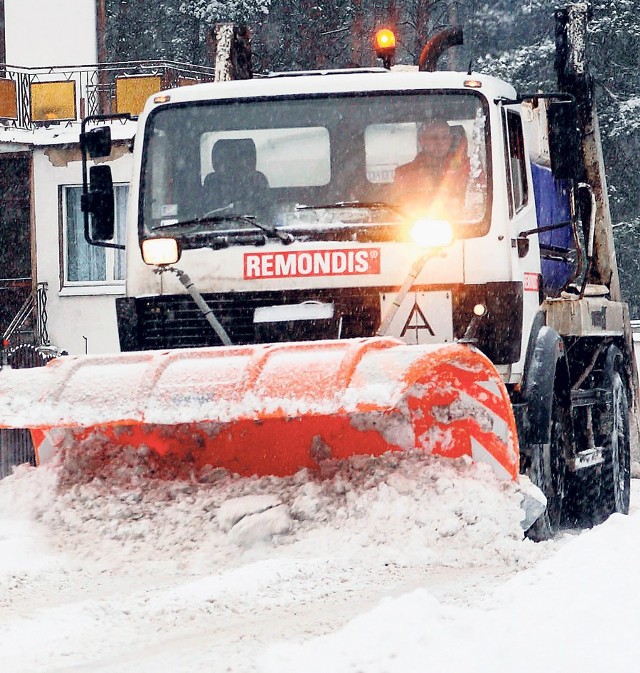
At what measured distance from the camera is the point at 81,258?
2236cm

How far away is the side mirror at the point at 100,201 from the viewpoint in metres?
7.61

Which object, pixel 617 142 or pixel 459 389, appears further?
pixel 617 142

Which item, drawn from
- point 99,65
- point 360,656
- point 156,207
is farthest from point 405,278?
point 99,65

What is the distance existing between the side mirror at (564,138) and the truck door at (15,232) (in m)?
16.3

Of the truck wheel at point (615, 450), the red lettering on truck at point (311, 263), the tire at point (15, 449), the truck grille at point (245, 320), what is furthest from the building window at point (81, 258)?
the red lettering on truck at point (311, 263)

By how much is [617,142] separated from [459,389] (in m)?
25.0

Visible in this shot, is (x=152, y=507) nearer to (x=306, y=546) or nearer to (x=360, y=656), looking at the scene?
(x=306, y=546)

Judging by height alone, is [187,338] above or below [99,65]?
below

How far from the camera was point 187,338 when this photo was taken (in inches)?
284

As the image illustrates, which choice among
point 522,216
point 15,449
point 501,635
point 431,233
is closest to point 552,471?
point 522,216

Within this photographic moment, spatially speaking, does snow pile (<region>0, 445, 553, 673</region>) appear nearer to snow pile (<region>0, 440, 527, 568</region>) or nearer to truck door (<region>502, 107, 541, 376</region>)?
snow pile (<region>0, 440, 527, 568</region>)

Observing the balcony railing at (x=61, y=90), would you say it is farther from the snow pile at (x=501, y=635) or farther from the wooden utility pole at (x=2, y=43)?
the snow pile at (x=501, y=635)

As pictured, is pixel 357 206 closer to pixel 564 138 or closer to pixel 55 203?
pixel 564 138

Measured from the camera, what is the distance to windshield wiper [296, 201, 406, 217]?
7012 millimetres
